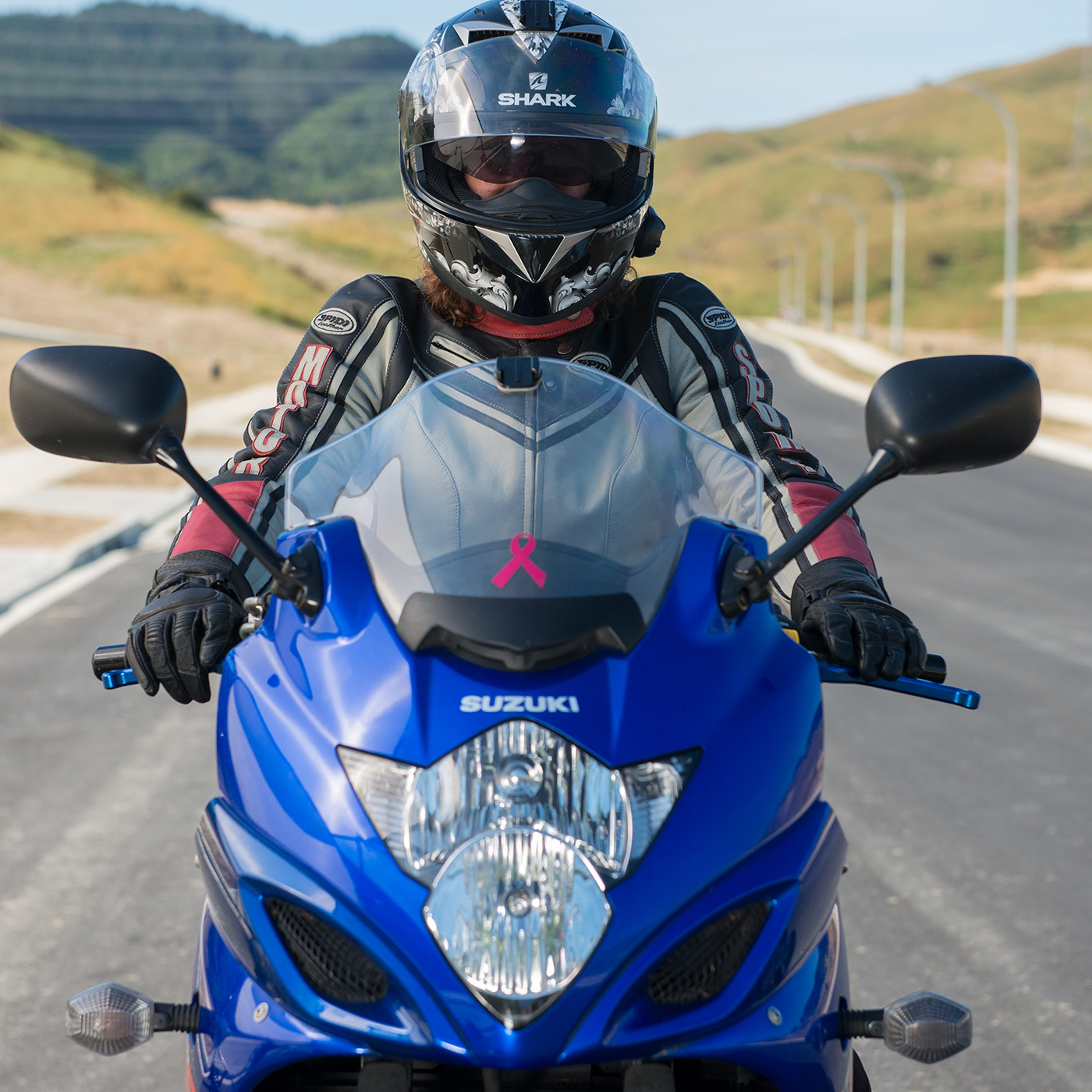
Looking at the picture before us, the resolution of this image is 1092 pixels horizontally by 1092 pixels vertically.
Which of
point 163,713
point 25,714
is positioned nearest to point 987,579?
point 163,713

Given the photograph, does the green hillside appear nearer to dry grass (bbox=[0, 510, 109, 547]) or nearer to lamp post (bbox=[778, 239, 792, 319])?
lamp post (bbox=[778, 239, 792, 319])

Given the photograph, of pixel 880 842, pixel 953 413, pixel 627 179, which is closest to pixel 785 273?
pixel 880 842

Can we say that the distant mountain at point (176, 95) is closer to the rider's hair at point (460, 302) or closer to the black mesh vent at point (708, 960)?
the rider's hair at point (460, 302)

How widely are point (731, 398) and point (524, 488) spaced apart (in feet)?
3.22

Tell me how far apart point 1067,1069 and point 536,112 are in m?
2.73

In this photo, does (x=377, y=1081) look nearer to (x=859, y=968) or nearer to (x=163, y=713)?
(x=859, y=968)

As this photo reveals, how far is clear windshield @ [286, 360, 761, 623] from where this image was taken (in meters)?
1.55

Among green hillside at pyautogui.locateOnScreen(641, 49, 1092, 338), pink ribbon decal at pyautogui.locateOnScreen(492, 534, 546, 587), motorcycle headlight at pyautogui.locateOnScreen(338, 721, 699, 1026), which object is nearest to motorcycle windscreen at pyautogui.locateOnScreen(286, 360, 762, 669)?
pink ribbon decal at pyautogui.locateOnScreen(492, 534, 546, 587)

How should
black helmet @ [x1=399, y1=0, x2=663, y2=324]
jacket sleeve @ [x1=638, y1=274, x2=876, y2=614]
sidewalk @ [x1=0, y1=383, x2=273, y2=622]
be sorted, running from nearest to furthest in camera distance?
jacket sleeve @ [x1=638, y1=274, x2=876, y2=614] → black helmet @ [x1=399, y1=0, x2=663, y2=324] → sidewalk @ [x1=0, y1=383, x2=273, y2=622]

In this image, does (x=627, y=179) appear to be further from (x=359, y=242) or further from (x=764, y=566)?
(x=359, y=242)

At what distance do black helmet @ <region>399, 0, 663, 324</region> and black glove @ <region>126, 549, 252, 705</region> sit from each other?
2.82 ft

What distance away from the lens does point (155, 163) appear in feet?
515

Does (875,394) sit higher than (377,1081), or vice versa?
(875,394)

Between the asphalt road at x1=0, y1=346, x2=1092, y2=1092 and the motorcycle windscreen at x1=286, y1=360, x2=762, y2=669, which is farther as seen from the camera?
the asphalt road at x1=0, y1=346, x2=1092, y2=1092
